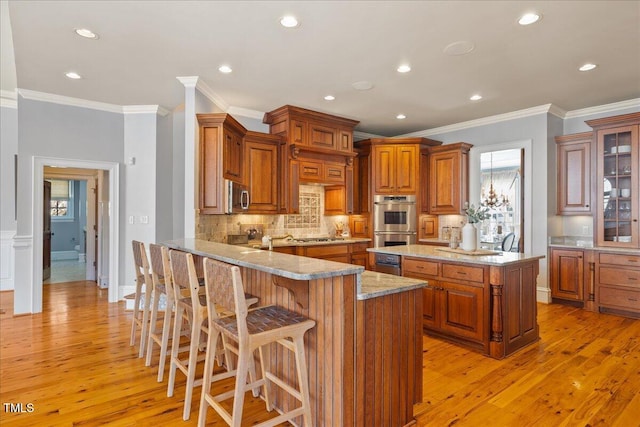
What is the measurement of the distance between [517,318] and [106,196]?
19.2ft

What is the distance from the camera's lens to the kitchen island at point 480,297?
3.12 metres

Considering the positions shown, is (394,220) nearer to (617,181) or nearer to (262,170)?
(262,170)

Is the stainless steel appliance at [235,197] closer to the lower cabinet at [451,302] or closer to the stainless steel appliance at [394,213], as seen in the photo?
the lower cabinet at [451,302]

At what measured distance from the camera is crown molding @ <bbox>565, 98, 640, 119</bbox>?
477 cm

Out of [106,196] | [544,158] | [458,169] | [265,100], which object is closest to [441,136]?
[458,169]

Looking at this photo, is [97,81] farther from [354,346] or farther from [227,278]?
[354,346]

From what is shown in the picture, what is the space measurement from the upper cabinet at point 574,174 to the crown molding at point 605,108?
47cm

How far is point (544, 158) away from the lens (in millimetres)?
5090

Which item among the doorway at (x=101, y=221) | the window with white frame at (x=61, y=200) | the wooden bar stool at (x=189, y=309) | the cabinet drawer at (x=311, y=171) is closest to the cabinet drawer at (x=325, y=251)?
the cabinet drawer at (x=311, y=171)

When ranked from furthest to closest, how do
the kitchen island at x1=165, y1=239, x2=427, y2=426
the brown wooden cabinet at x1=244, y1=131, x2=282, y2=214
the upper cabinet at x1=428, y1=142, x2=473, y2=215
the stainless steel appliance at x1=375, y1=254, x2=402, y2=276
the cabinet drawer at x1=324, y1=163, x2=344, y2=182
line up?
the upper cabinet at x1=428, y1=142, x2=473, y2=215 → the cabinet drawer at x1=324, y1=163, x2=344, y2=182 → the brown wooden cabinet at x1=244, y1=131, x2=282, y2=214 → the stainless steel appliance at x1=375, y1=254, x2=402, y2=276 → the kitchen island at x1=165, y1=239, x2=427, y2=426

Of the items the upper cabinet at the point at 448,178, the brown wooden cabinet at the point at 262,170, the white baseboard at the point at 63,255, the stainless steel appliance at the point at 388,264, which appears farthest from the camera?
the white baseboard at the point at 63,255

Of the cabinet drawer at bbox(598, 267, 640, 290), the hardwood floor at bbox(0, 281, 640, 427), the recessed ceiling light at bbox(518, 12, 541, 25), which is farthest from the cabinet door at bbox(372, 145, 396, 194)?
the recessed ceiling light at bbox(518, 12, 541, 25)

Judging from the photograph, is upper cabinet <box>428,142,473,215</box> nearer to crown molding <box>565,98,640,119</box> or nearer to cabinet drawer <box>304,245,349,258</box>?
crown molding <box>565,98,640,119</box>

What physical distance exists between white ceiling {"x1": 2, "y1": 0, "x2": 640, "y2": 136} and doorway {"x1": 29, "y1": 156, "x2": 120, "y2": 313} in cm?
89
